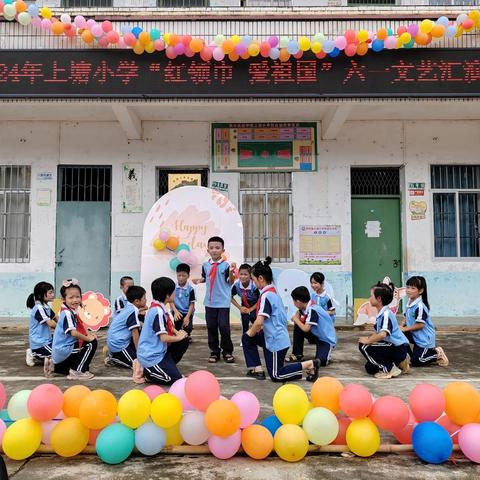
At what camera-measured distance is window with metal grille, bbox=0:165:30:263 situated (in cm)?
903

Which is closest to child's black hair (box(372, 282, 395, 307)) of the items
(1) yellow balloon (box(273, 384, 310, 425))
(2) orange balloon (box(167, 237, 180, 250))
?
(1) yellow balloon (box(273, 384, 310, 425))

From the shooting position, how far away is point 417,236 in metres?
8.98

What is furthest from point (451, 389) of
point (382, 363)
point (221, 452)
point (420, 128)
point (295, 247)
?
point (420, 128)

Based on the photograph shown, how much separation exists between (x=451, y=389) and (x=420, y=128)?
23.7ft

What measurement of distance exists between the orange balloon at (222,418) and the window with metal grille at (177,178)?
22.0 ft

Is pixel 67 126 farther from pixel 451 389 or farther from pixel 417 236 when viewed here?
pixel 451 389

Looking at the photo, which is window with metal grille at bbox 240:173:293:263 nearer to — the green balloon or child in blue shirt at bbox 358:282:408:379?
child in blue shirt at bbox 358:282:408:379

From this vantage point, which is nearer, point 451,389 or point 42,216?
point 451,389

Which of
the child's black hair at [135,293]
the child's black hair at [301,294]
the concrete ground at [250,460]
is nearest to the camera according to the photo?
the concrete ground at [250,460]

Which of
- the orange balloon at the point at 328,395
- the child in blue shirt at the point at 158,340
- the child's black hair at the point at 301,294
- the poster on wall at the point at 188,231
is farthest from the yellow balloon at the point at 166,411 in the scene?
the poster on wall at the point at 188,231

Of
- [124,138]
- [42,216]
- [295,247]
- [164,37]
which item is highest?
[164,37]

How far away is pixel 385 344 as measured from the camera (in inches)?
187

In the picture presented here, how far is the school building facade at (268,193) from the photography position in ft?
29.2

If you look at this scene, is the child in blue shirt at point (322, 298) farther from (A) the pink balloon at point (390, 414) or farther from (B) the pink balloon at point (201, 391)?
(B) the pink balloon at point (201, 391)
